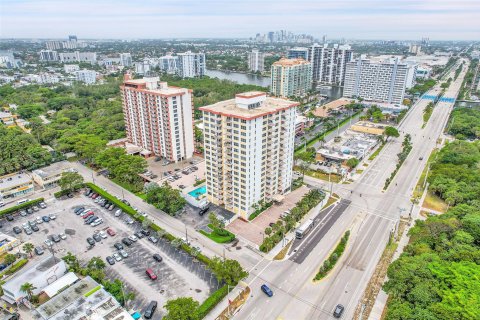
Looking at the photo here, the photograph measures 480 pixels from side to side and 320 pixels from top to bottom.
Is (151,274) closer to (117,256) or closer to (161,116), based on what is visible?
(117,256)

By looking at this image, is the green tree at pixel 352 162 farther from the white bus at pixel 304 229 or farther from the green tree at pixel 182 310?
the green tree at pixel 182 310

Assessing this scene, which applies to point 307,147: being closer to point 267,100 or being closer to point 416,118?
point 267,100

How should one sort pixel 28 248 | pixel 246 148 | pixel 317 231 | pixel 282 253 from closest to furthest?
1. pixel 28 248
2. pixel 282 253
3. pixel 246 148
4. pixel 317 231

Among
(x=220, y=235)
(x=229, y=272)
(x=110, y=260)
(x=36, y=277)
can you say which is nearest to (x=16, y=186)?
(x=36, y=277)

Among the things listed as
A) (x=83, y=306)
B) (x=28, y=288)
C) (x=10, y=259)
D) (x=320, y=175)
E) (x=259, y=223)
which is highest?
(x=28, y=288)

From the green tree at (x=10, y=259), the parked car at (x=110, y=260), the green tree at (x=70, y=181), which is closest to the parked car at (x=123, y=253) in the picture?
the parked car at (x=110, y=260)

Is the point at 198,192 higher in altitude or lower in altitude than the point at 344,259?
higher
